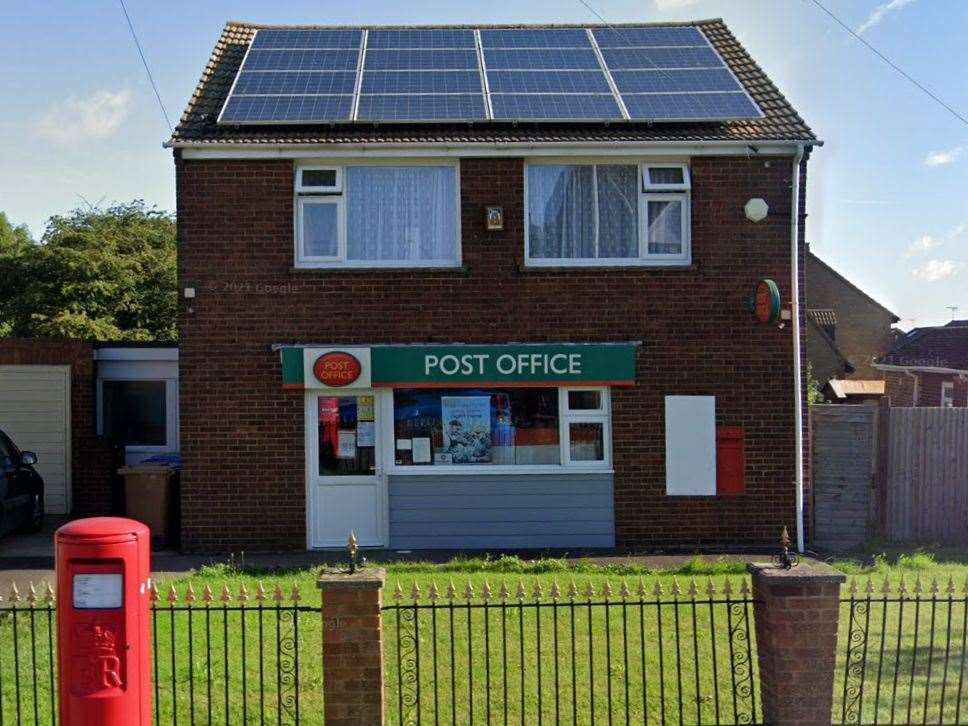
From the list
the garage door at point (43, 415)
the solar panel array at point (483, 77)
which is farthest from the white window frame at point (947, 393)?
the garage door at point (43, 415)

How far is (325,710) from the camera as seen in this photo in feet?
17.7

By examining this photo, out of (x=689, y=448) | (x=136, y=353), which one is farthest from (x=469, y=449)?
(x=136, y=353)

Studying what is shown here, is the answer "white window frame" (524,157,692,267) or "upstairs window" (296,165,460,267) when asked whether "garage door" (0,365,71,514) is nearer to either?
"upstairs window" (296,165,460,267)

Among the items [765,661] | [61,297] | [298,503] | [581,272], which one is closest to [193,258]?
[298,503]

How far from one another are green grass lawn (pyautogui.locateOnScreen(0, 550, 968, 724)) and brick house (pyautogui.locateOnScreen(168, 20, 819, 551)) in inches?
98.2

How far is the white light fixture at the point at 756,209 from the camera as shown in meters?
11.7

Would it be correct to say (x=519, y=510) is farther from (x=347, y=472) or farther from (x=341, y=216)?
(x=341, y=216)

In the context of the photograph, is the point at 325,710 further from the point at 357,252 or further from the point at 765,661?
the point at 357,252

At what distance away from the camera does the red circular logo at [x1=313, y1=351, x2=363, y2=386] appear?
11.5 m

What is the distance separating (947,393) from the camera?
26484mm

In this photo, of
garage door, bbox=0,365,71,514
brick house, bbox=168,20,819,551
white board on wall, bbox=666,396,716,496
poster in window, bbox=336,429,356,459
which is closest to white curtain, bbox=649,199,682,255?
brick house, bbox=168,20,819,551

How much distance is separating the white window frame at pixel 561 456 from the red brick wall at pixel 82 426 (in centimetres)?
514

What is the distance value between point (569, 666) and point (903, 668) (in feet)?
8.01

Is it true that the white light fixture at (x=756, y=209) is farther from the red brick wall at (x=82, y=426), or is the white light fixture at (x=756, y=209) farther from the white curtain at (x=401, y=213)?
the red brick wall at (x=82, y=426)
